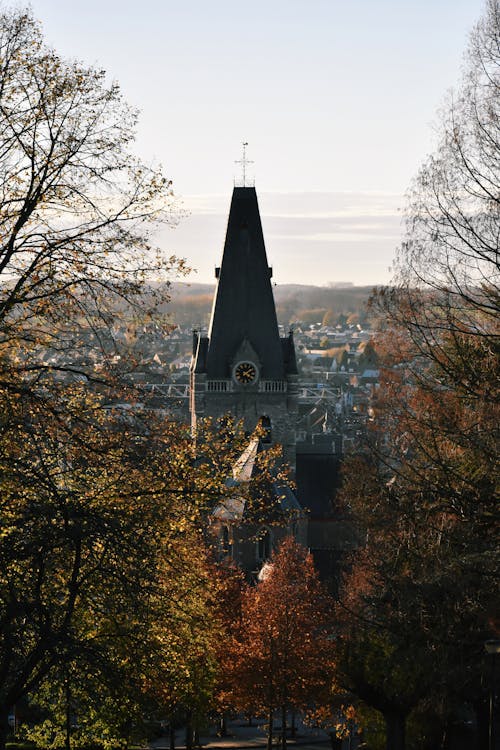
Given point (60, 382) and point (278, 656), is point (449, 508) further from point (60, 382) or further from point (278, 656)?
point (278, 656)

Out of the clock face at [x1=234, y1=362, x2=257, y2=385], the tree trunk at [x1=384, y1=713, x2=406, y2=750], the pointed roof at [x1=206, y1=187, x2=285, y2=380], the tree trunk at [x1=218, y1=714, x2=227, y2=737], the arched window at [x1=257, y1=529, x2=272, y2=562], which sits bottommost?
the tree trunk at [x1=218, y1=714, x2=227, y2=737]

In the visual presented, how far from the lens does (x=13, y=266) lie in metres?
14.3

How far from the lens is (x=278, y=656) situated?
106 ft

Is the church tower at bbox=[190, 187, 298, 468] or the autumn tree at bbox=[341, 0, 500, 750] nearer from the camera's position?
the autumn tree at bbox=[341, 0, 500, 750]

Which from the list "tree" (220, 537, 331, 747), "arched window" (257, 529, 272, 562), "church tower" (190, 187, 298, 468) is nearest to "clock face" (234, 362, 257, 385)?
"church tower" (190, 187, 298, 468)

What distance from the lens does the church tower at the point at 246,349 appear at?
60.3m

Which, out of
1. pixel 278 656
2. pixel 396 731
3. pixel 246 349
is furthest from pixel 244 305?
pixel 396 731

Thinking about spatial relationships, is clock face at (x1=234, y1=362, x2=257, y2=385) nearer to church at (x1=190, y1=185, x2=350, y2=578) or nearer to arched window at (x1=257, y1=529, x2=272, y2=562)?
church at (x1=190, y1=185, x2=350, y2=578)

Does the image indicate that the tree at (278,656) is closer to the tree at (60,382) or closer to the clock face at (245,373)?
the tree at (60,382)

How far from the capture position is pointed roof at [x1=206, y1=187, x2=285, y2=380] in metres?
60.4

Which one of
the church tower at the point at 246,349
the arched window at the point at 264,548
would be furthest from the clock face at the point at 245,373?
the arched window at the point at 264,548

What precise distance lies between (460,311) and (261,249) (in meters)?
41.6

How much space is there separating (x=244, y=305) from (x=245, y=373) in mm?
3340

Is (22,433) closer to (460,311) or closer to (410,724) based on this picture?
(460,311)
